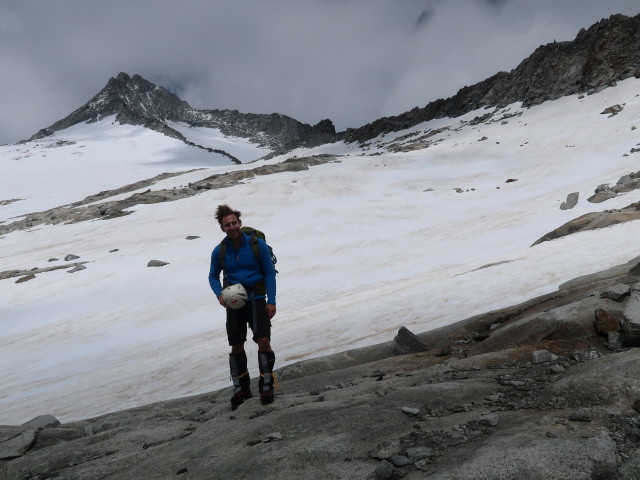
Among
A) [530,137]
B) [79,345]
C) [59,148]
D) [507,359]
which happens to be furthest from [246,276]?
[59,148]

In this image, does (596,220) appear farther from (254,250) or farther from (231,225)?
(231,225)

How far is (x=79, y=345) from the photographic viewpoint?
1484cm

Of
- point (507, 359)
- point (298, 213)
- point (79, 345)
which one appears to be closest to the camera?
point (507, 359)

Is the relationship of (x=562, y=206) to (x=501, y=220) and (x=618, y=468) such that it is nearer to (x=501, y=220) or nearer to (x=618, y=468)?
(x=501, y=220)

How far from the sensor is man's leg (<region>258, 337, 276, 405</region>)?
5.86 meters

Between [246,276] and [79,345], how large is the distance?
1198 centimetres

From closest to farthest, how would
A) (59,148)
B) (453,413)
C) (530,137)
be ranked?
(453,413) → (530,137) → (59,148)

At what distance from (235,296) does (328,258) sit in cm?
1957

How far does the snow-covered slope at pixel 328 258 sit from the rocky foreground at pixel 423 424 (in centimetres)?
298

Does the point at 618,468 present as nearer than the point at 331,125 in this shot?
Yes

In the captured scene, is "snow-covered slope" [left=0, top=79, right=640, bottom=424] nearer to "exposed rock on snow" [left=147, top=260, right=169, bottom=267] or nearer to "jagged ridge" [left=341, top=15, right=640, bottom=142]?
"exposed rock on snow" [left=147, top=260, right=169, bottom=267]

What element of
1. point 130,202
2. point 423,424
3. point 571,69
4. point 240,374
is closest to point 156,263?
point 240,374

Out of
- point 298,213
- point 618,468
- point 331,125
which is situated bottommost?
point 618,468

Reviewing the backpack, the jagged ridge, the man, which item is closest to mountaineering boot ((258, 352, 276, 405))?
the man
